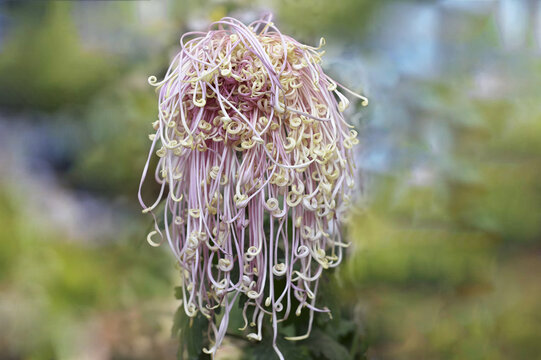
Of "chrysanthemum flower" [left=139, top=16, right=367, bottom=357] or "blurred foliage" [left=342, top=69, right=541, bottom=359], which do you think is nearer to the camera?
"chrysanthemum flower" [left=139, top=16, right=367, bottom=357]

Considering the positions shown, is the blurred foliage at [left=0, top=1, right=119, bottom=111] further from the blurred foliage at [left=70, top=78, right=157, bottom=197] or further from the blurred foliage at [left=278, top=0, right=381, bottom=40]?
the blurred foliage at [left=278, top=0, right=381, bottom=40]

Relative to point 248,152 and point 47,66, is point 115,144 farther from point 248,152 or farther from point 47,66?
point 248,152

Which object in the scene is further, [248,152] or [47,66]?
[47,66]

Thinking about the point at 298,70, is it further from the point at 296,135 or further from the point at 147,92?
the point at 147,92

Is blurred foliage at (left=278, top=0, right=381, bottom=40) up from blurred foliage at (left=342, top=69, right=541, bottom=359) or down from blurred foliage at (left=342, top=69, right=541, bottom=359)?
up

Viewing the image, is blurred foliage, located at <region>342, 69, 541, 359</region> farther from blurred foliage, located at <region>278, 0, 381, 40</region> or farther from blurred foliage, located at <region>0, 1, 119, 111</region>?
blurred foliage, located at <region>0, 1, 119, 111</region>

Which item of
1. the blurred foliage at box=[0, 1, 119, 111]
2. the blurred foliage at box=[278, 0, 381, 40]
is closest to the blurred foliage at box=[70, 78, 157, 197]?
the blurred foliage at box=[0, 1, 119, 111]

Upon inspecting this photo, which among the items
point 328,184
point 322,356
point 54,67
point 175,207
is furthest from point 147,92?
point 322,356

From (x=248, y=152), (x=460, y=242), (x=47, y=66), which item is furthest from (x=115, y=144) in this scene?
(x=460, y=242)
